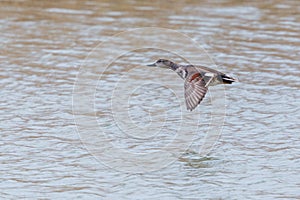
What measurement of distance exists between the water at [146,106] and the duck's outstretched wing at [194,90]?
570 millimetres

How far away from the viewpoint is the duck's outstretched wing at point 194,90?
8758mm

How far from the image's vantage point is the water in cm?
802

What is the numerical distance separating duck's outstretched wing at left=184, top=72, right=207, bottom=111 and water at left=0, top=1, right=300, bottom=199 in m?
0.57

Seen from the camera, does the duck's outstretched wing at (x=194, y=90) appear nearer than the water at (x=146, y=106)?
No

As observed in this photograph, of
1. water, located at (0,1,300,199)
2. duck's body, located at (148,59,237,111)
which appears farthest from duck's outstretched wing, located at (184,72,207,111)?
water, located at (0,1,300,199)

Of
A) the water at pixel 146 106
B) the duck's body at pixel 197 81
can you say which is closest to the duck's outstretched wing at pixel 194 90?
the duck's body at pixel 197 81

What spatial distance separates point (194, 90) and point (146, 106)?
5.54 ft

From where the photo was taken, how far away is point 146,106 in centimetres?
1054

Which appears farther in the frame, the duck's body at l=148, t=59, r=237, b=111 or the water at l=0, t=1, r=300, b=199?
the duck's body at l=148, t=59, r=237, b=111

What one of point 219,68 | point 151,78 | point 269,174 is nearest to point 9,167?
point 269,174

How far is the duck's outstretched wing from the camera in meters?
8.76

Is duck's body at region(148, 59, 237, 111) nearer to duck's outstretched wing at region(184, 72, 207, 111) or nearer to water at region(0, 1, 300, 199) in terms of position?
duck's outstretched wing at region(184, 72, 207, 111)

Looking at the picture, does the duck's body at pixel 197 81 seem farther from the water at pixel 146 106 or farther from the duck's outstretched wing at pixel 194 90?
the water at pixel 146 106

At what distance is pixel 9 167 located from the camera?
27.5 ft
